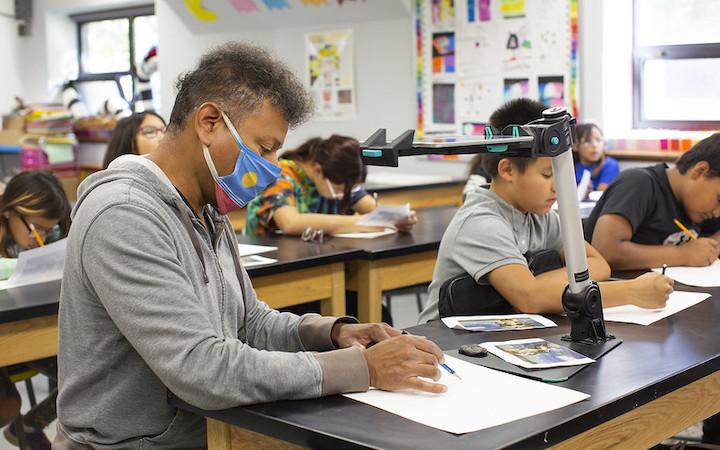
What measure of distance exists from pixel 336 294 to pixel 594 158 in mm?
2178

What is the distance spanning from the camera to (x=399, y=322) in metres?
4.64

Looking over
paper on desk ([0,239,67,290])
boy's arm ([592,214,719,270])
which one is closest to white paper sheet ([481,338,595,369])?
boy's arm ([592,214,719,270])

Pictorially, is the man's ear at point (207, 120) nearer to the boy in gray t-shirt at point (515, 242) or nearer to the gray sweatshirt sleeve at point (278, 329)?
the gray sweatshirt sleeve at point (278, 329)

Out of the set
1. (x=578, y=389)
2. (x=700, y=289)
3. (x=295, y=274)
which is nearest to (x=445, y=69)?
(x=295, y=274)

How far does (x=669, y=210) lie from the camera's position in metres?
2.62

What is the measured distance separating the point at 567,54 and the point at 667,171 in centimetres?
246

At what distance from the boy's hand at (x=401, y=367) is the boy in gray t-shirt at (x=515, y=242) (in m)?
0.57

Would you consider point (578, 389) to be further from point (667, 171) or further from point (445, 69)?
point (445, 69)

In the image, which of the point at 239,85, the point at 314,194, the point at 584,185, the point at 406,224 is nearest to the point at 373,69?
the point at 584,185

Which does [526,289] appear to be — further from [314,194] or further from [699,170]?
[314,194]

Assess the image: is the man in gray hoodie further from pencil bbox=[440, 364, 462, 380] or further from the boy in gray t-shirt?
the boy in gray t-shirt

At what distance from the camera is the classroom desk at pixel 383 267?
3090 mm

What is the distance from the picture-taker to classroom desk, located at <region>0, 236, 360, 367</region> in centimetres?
221

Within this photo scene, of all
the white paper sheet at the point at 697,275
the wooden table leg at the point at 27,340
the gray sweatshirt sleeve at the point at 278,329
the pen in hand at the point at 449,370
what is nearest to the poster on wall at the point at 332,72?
the white paper sheet at the point at 697,275
